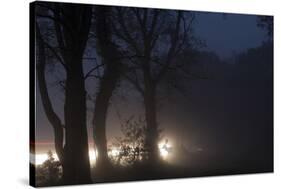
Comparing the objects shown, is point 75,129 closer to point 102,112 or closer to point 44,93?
point 102,112

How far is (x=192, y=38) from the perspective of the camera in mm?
10648

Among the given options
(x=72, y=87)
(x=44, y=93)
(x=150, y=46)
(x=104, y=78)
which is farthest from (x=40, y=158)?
(x=150, y=46)

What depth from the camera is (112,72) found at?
10.0 meters

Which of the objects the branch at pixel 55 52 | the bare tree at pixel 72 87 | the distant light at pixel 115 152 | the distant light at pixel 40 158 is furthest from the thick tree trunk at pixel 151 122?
the distant light at pixel 40 158

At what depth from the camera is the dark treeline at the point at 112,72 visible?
9.67 metres

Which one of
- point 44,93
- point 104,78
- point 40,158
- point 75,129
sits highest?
point 104,78

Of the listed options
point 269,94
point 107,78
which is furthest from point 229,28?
point 107,78

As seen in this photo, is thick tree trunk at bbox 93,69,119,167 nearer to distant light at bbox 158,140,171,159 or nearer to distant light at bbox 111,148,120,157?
distant light at bbox 111,148,120,157

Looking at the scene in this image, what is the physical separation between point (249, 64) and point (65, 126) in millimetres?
3251

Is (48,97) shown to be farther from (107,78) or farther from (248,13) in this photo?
(248,13)

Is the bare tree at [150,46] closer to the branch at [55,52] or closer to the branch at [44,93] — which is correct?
the branch at [55,52]

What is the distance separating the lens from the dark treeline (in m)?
9.67

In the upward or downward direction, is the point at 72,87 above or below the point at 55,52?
below

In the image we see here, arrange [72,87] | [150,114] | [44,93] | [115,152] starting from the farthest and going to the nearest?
[150,114] → [115,152] → [72,87] → [44,93]
